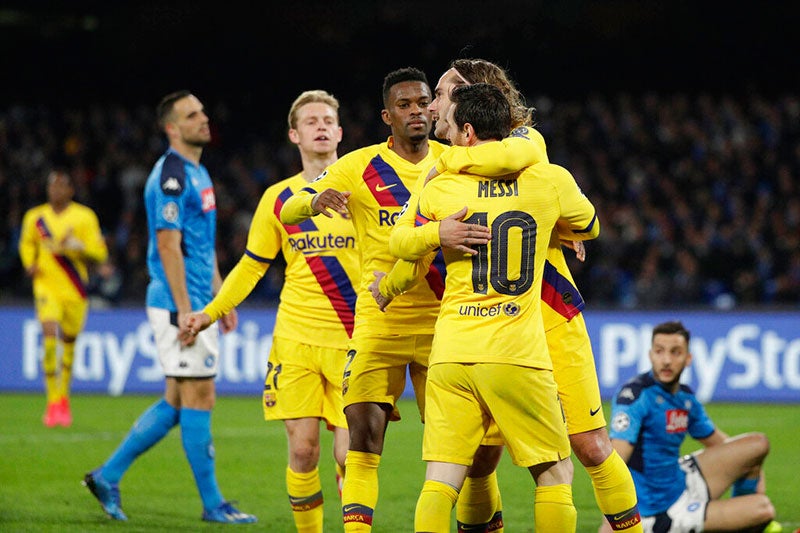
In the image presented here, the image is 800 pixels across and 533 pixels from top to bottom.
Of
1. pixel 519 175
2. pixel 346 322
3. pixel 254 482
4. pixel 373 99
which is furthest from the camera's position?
pixel 373 99

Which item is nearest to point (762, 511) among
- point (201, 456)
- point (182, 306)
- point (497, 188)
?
point (497, 188)

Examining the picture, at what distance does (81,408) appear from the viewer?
13336mm

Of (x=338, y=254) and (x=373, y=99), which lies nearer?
(x=338, y=254)

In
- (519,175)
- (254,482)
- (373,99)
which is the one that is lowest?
(254,482)

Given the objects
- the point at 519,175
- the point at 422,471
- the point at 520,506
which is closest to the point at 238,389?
the point at 422,471

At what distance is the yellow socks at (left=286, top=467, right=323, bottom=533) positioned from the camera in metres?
5.83

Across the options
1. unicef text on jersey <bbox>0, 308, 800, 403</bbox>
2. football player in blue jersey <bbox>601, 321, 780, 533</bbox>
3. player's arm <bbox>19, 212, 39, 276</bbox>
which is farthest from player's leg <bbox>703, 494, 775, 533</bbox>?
player's arm <bbox>19, 212, 39, 276</bbox>

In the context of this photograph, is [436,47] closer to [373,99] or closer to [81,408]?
[373,99]

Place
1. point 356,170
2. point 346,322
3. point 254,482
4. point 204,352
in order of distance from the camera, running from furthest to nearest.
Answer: point 254,482 → point 204,352 → point 346,322 → point 356,170

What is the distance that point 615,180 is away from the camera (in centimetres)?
1969

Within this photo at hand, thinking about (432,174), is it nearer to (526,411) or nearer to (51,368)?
(526,411)

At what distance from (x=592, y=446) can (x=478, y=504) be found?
63 centimetres

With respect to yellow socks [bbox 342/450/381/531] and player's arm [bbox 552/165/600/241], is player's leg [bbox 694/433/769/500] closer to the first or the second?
yellow socks [bbox 342/450/381/531]

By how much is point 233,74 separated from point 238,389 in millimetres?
11696
